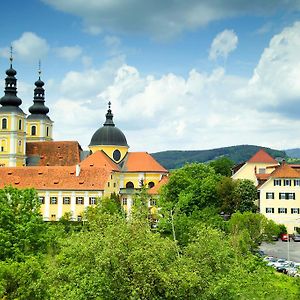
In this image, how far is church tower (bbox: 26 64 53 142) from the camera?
117m

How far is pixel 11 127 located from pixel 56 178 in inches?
816

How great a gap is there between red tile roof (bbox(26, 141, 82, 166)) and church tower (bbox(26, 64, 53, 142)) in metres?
10.9

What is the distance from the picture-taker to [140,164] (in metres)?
101

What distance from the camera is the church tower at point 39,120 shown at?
117 metres

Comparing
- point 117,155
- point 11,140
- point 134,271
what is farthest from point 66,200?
point 134,271

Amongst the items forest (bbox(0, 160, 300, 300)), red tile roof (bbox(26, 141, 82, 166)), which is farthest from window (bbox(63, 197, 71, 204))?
forest (bbox(0, 160, 300, 300))

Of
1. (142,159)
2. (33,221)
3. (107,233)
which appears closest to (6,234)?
(33,221)

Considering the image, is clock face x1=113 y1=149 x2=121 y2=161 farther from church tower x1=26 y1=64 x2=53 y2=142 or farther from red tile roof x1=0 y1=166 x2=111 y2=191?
church tower x1=26 y1=64 x2=53 y2=142

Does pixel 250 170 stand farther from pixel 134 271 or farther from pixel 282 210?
pixel 134 271

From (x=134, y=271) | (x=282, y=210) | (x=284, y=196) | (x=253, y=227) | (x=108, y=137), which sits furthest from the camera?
(x=108, y=137)

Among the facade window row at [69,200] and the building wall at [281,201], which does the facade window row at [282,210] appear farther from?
the facade window row at [69,200]

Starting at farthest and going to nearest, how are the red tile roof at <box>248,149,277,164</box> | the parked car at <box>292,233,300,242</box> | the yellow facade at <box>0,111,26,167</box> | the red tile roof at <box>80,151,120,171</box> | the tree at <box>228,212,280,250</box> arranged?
the yellow facade at <box>0,111,26,167</box>
the red tile roof at <box>80,151,120,171</box>
the red tile roof at <box>248,149,277,164</box>
the parked car at <box>292,233,300,242</box>
the tree at <box>228,212,280,250</box>

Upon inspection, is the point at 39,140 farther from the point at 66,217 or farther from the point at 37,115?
the point at 66,217

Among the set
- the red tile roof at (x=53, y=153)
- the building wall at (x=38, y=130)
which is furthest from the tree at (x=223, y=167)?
the building wall at (x=38, y=130)
